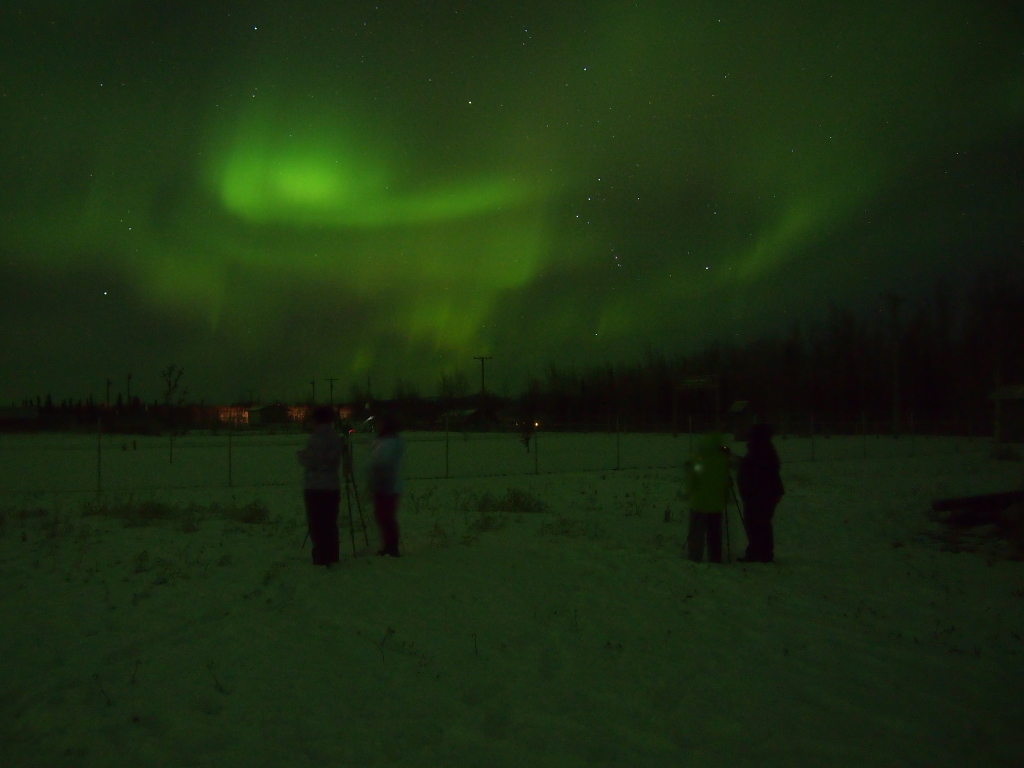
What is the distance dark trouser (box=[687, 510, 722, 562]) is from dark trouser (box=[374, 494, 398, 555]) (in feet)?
11.6

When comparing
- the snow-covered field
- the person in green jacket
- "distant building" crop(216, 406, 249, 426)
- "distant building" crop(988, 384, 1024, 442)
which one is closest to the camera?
the snow-covered field

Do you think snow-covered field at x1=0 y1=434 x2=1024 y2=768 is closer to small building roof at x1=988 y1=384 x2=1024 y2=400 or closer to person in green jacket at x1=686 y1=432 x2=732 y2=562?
person in green jacket at x1=686 y1=432 x2=732 y2=562

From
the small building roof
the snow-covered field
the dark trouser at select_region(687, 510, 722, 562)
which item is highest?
the small building roof

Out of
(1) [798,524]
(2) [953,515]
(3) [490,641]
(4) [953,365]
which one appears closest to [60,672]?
(3) [490,641]

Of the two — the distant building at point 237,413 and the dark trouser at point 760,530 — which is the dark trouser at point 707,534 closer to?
the dark trouser at point 760,530

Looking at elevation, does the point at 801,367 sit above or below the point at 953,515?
above

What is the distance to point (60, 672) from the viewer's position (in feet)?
16.6

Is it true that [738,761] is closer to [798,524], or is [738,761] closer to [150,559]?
[150,559]

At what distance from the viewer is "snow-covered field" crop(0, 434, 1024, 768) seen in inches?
161

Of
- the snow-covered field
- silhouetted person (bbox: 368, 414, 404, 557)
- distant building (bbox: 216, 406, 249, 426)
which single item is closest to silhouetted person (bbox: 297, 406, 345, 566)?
the snow-covered field

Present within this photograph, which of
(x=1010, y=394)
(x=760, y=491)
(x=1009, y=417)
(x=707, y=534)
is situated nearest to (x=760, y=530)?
(x=760, y=491)

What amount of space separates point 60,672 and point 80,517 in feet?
27.6

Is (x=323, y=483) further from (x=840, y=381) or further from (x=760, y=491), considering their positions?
(x=840, y=381)

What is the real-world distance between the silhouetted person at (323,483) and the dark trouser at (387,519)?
61 cm
